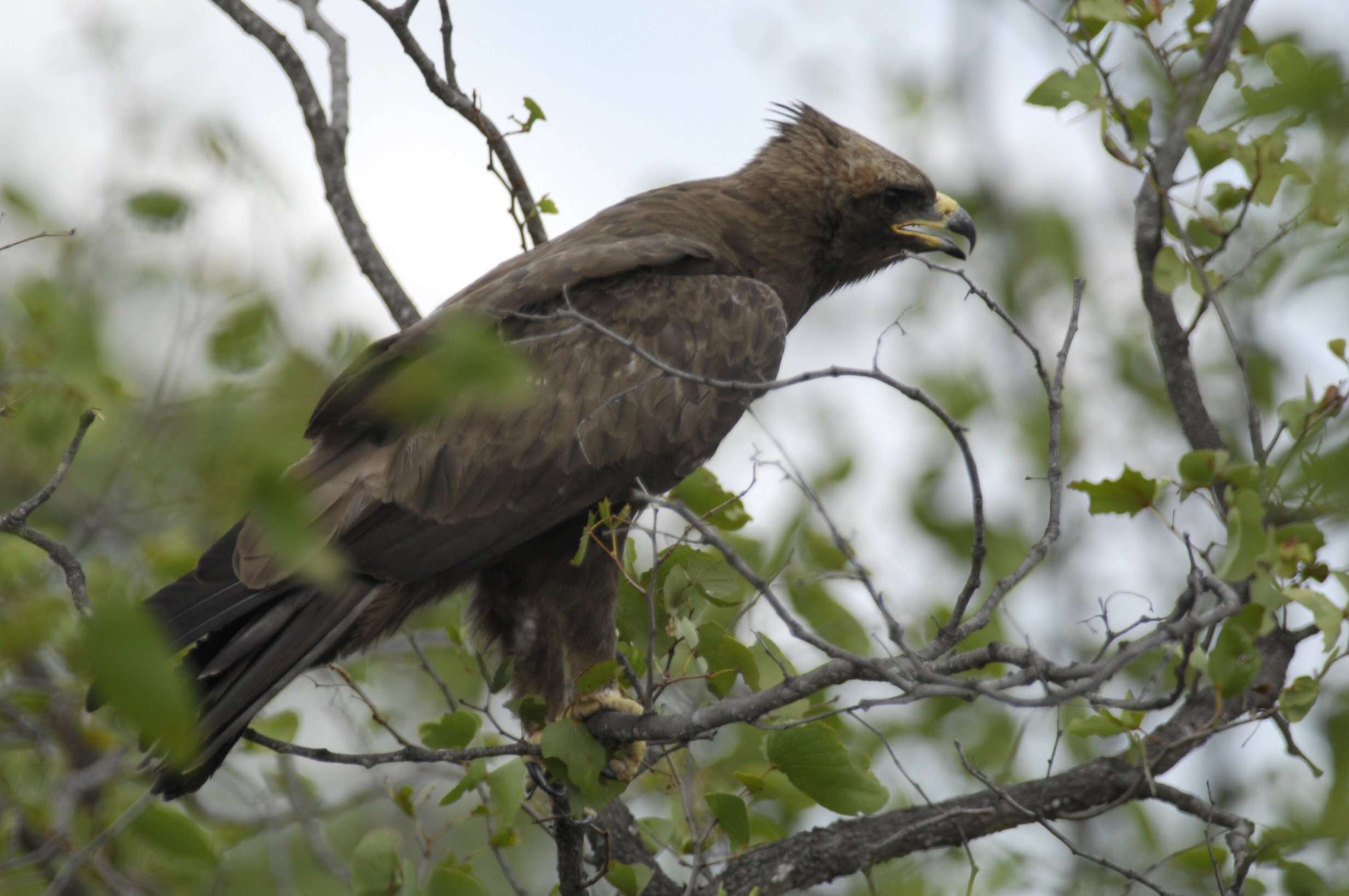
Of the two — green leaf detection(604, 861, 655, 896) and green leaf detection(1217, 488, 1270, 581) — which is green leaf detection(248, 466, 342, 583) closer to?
green leaf detection(1217, 488, 1270, 581)

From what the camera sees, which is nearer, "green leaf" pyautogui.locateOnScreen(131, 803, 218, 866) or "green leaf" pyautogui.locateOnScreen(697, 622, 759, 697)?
"green leaf" pyautogui.locateOnScreen(697, 622, 759, 697)

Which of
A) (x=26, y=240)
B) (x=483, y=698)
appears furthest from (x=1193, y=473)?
(x=483, y=698)

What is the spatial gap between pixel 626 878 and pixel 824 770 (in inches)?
27.7

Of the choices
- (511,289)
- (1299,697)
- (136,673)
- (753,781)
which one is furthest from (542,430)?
(136,673)

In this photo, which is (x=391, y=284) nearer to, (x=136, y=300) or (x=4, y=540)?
(x=136, y=300)

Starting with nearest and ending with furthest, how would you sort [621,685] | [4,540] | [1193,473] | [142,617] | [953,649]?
[142,617] < [1193,473] < [953,649] < [621,685] < [4,540]

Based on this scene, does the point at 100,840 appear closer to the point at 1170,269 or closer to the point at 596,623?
the point at 596,623

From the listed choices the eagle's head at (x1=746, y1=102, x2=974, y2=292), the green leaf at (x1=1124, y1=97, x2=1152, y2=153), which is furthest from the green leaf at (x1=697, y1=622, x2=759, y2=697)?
the eagle's head at (x1=746, y1=102, x2=974, y2=292)

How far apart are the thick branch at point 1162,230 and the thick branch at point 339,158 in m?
2.53

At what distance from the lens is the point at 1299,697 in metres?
2.78

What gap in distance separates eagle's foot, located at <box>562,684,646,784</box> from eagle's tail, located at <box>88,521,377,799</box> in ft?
2.49

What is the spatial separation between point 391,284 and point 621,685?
1.71 metres

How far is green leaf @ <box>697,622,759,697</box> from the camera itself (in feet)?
11.8

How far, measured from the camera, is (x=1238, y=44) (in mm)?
3303
